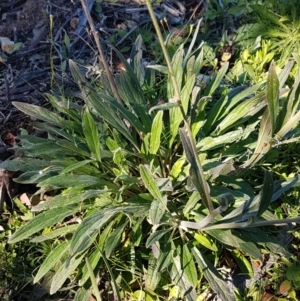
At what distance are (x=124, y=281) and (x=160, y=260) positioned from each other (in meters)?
0.25

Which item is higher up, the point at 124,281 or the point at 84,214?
the point at 84,214

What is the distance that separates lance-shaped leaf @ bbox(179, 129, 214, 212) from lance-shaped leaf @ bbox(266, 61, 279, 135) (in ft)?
1.54

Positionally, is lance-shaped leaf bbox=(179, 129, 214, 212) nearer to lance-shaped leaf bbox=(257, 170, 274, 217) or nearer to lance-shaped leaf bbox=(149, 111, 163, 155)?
lance-shaped leaf bbox=(257, 170, 274, 217)

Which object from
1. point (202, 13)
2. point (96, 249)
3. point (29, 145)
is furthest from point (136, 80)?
point (202, 13)

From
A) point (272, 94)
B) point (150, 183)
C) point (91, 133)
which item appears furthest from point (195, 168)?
point (91, 133)

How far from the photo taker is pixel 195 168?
178cm

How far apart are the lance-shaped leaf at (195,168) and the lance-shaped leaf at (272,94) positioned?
47 cm

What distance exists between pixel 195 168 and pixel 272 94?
1.72 feet

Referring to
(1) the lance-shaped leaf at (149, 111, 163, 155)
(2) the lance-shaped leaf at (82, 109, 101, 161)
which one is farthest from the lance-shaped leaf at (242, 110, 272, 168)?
(2) the lance-shaped leaf at (82, 109, 101, 161)

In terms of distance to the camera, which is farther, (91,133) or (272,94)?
(91,133)

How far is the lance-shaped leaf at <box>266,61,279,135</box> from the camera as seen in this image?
6.68ft

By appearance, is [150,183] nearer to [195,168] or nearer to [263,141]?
[195,168]

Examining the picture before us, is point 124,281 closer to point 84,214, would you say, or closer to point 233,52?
point 84,214

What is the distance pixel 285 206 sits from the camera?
8.38 feet
